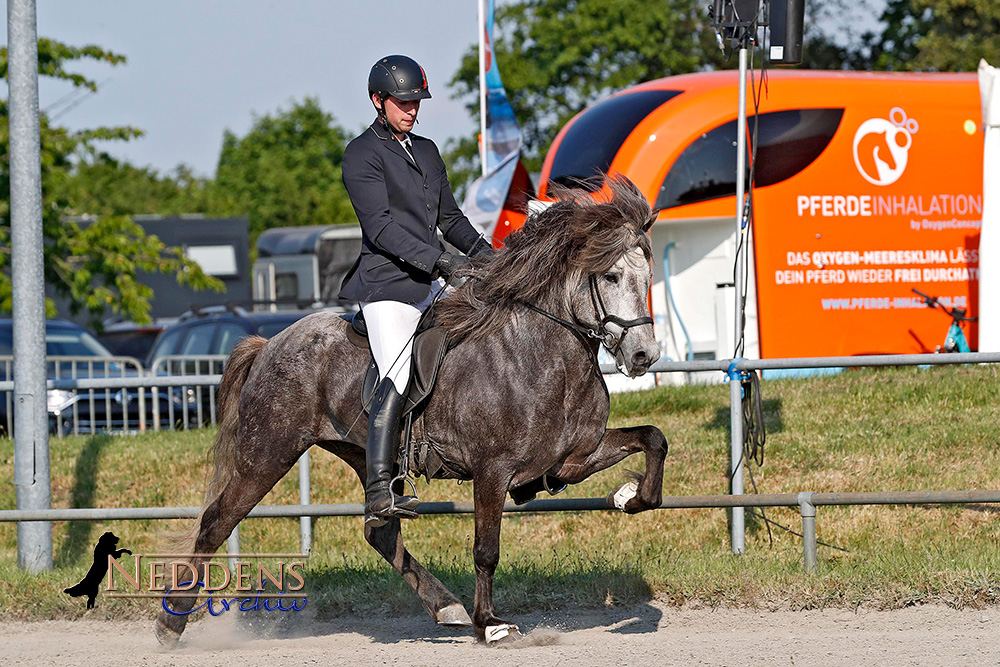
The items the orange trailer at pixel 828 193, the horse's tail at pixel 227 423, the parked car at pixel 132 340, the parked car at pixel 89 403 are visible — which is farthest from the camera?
the parked car at pixel 132 340

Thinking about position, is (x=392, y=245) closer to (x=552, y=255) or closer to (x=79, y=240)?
(x=552, y=255)

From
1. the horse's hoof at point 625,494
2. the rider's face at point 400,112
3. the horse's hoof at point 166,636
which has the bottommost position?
the horse's hoof at point 166,636

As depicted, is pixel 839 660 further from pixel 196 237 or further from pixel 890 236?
pixel 196 237

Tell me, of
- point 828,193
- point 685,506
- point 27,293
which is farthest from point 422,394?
point 828,193

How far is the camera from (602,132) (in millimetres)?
14039

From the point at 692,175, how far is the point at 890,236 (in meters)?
2.19

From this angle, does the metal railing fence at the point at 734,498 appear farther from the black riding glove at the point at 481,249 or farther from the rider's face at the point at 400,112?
the rider's face at the point at 400,112

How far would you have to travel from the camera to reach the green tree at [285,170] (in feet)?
177

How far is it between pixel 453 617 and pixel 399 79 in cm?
261

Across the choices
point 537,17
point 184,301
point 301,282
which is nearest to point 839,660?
point 301,282

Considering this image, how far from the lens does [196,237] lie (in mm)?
31422

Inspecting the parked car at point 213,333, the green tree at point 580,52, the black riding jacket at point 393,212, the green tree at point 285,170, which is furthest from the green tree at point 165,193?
the black riding jacket at point 393,212

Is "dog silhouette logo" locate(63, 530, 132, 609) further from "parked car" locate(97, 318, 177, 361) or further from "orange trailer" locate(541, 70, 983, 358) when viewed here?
"parked car" locate(97, 318, 177, 361)

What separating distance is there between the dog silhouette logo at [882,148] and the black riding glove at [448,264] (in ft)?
28.8
